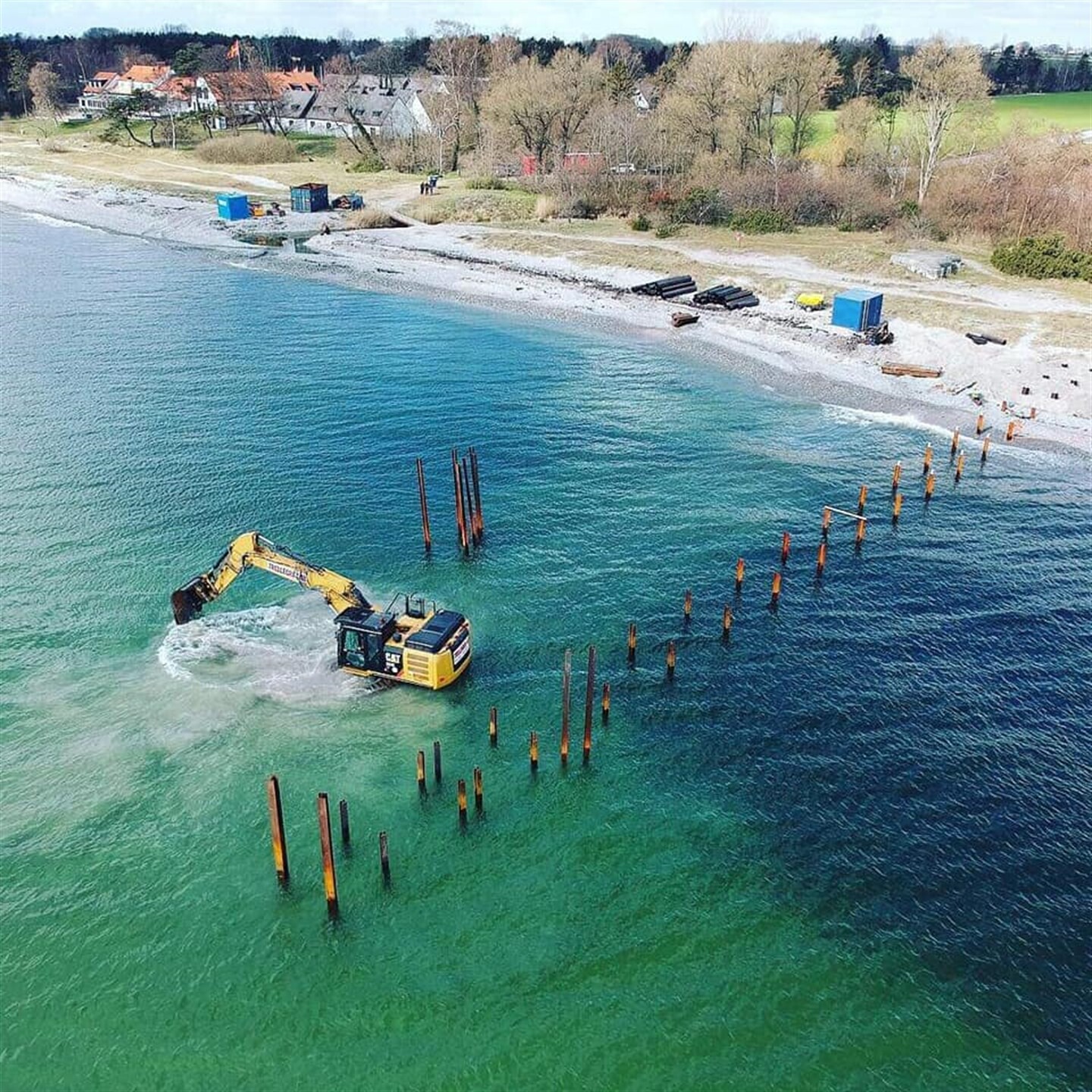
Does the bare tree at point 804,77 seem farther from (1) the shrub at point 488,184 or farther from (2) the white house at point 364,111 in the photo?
(2) the white house at point 364,111

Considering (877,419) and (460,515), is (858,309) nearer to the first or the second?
(877,419)

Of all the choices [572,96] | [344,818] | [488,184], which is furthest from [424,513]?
[488,184]

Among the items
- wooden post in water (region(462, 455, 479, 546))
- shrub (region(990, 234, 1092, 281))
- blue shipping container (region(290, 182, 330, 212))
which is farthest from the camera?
blue shipping container (region(290, 182, 330, 212))

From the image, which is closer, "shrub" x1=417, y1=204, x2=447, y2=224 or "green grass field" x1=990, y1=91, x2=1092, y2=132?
"shrub" x1=417, y1=204, x2=447, y2=224

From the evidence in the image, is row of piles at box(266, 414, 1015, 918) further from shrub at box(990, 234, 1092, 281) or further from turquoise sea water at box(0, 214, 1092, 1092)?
shrub at box(990, 234, 1092, 281)

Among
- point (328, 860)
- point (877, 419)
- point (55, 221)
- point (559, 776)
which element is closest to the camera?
point (328, 860)

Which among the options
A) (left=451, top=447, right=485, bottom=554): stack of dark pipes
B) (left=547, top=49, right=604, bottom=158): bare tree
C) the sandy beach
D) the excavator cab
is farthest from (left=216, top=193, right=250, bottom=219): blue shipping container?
the excavator cab
